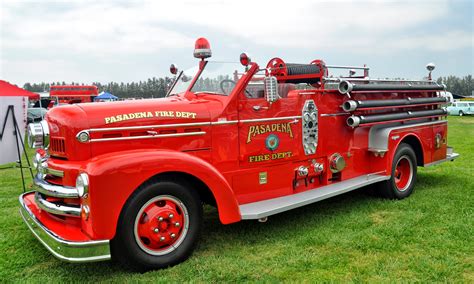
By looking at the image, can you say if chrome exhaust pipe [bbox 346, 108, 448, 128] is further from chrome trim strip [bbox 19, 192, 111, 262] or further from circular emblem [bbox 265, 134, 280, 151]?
chrome trim strip [bbox 19, 192, 111, 262]

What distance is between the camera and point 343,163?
5.61 metres

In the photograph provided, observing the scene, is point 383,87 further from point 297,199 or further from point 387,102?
point 297,199

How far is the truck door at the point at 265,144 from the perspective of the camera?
4.65 m

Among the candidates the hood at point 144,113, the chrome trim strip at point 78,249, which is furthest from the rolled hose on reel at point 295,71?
the chrome trim strip at point 78,249

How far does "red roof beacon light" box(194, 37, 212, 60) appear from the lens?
5016 mm

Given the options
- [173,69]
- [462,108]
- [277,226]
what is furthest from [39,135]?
[462,108]

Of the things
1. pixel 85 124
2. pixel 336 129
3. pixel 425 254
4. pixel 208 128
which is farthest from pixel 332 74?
pixel 85 124

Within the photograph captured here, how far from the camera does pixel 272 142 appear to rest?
488 cm

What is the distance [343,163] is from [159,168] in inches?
113

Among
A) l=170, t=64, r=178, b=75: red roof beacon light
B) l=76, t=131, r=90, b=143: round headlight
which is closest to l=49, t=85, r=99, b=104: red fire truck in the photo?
l=170, t=64, r=178, b=75: red roof beacon light

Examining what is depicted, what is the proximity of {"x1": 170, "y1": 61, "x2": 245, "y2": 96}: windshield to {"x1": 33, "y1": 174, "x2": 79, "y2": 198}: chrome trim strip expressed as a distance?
1.98 m

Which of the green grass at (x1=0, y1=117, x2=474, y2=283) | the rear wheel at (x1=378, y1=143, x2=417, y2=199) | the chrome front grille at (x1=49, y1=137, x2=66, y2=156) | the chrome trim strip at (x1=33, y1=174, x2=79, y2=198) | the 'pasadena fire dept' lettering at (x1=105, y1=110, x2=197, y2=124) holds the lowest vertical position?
the green grass at (x1=0, y1=117, x2=474, y2=283)

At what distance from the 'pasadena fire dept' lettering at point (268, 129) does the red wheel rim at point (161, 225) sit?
1232 millimetres

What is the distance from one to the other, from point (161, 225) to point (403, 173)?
14.7 ft
